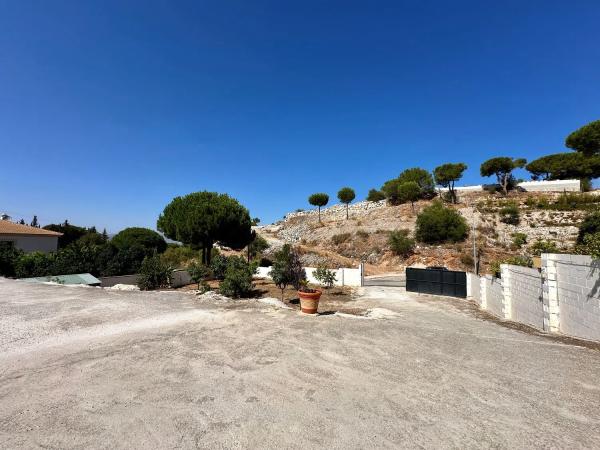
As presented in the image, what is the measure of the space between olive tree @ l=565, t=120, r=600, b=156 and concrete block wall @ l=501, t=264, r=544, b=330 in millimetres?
35406

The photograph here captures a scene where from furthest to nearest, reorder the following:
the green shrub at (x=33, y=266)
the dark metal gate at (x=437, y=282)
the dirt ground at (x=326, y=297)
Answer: the dark metal gate at (x=437, y=282) < the green shrub at (x=33, y=266) < the dirt ground at (x=326, y=297)

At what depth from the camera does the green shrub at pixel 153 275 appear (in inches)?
620

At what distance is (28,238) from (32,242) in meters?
0.52

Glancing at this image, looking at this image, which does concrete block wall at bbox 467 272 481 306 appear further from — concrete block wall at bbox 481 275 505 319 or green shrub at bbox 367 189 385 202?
green shrub at bbox 367 189 385 202

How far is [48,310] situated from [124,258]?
1105cm

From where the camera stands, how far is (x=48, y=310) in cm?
909

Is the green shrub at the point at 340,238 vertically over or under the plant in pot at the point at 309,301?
over

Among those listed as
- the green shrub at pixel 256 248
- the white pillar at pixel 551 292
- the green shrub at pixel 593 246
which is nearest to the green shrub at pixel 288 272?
the white pillar at pixel 551 292

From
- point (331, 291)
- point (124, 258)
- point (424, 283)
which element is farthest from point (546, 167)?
point (124, 258)

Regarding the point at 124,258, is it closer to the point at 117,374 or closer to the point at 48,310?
the point at 48,310

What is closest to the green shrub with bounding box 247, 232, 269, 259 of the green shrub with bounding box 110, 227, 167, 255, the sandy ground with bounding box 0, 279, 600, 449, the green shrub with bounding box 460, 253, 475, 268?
the green shrub with bounding box 110, 227, 167, 255

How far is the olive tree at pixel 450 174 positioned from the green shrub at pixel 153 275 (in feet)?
163

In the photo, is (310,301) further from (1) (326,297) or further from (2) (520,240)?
(2) (520,240)

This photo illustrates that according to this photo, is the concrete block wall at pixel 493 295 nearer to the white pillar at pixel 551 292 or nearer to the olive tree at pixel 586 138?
the white pillar at pixel 551 292
